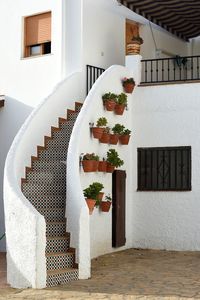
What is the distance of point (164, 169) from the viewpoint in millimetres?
16312

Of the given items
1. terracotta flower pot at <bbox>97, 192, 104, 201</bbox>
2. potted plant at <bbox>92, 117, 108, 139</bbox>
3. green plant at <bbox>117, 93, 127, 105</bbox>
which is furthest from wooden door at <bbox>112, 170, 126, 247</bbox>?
green plant at <bbox>117, 93, 127, 105</bbox>

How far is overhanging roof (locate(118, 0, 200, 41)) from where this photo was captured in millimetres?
17484

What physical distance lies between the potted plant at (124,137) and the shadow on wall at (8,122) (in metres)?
3.03

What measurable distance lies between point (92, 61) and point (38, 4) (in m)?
2.34

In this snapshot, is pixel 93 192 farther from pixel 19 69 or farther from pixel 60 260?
pixel 19 69

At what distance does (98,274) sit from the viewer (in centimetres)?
1224

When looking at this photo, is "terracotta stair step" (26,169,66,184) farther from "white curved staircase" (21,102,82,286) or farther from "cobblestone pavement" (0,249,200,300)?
"cobblestone pavement" (0,249,200,300)

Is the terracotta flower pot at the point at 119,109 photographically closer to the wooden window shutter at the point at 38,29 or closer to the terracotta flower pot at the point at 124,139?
the terracotta flower pot at the point at 124,139

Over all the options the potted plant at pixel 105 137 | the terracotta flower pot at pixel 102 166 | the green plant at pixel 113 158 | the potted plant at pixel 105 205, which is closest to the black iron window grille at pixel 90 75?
the potted plant at pixel 105 137

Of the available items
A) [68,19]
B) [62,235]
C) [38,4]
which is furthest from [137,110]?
[62,235]

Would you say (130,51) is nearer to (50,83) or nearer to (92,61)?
(92,61)

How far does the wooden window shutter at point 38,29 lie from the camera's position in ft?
55.8

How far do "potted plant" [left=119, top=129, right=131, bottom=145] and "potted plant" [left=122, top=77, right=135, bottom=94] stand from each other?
4.04 ft

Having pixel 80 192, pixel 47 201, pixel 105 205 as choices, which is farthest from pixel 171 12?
pixel 80 192
